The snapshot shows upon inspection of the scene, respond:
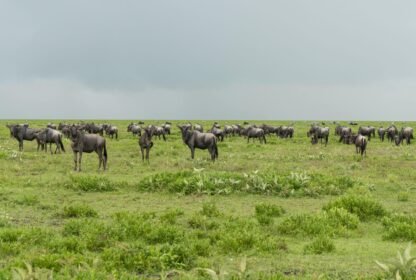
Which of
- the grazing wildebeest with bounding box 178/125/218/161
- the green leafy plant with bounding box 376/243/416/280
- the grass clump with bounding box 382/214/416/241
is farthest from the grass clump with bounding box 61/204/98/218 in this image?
the grazing wildebeest with bounding box 178/125/218/161

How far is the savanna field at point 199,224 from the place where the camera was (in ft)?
26.2

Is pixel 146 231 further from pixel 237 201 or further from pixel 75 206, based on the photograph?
pixel 237 201

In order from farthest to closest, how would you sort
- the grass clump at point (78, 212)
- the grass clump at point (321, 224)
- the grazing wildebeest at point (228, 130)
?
1. the grazing wildebeest at point (228, 130)
2. the grass clump at point (78, 212)
3. the grass clump at point (321, 224)

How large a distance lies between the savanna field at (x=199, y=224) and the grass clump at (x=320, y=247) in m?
0.02

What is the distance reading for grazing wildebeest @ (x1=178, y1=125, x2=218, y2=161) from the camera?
28236 mm

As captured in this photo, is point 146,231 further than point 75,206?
No

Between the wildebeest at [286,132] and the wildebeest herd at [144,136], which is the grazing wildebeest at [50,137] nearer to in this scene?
the wildebeest herd at [144,136]

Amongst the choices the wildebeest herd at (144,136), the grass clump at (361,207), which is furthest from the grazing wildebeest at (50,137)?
the grass clump at (361,207)

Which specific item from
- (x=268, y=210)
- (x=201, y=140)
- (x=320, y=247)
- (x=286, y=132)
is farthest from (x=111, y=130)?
(x=320, y=247)

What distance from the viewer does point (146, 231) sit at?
1013cm

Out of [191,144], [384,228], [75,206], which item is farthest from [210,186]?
[191,144]

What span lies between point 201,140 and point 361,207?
16.3 meters

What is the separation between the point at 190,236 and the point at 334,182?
32.1ft

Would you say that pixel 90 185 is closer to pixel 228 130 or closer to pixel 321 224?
pixel 321 224
